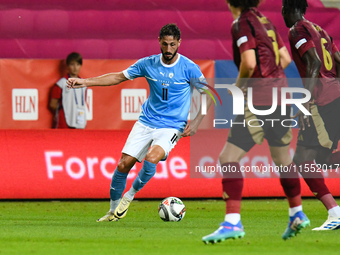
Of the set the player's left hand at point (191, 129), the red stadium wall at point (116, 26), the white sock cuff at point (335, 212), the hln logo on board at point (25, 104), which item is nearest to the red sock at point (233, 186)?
the white sock cuff at point (335, 212)

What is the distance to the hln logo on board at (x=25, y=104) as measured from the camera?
43.0 ft

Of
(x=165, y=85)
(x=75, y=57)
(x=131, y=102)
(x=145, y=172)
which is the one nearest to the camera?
(x=145, y=172)

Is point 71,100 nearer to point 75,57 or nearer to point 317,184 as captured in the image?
point 75,57

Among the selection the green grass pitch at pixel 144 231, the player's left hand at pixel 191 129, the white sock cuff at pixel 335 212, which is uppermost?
the player's left hand at pixel 191 129

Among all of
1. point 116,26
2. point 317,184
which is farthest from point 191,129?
point 116,26

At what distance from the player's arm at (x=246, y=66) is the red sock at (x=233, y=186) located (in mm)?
726

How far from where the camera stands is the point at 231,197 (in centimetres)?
539

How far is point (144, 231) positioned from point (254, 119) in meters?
2.00

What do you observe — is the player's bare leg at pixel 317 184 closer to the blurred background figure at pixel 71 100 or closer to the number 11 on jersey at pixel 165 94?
the number 11 on jersey at pixel 165 94

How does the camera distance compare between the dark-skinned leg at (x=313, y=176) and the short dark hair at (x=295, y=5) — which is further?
the short dark hair at (x=295, y=5)

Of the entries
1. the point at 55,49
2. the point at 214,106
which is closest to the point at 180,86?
the point at 214,106

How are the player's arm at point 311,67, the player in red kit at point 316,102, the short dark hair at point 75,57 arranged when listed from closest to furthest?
1. the player's arm at point 311,67
2. the player in red kit at point 316,102
3. the short dark hair at point 75,57

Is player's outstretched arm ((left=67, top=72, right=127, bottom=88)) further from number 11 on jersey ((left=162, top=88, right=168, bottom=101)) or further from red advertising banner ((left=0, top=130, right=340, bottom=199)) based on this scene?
red advertising banner ((left=0, top=130, right=340, bottom=199))

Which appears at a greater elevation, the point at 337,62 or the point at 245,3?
the point at 245,3
